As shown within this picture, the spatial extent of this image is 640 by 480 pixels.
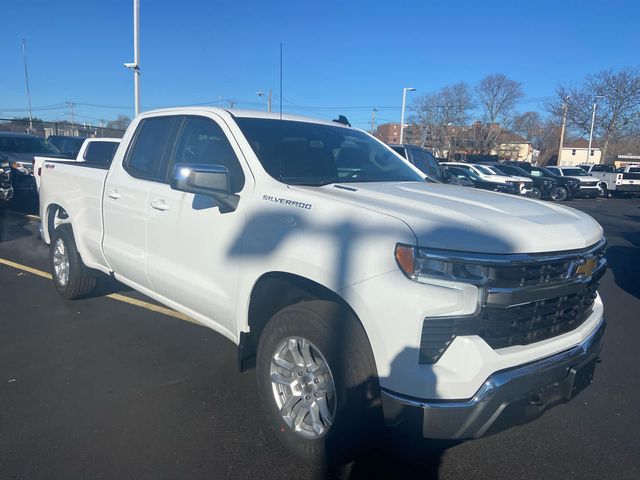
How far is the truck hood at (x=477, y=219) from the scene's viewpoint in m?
2.39

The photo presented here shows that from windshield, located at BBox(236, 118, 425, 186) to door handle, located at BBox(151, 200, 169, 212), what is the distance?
83cm

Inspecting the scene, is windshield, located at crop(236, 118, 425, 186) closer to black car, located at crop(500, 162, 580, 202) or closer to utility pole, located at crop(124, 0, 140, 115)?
utility pole, located at crop(124, 0, 140, 115)

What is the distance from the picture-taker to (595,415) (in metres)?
3.57

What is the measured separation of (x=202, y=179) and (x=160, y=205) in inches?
37.4

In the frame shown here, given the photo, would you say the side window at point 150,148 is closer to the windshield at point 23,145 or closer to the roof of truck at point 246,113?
the roof of truck at point 246,113

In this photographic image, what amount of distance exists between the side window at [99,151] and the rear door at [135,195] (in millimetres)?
6249

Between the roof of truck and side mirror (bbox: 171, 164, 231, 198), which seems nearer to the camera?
side mirror (bbox: 171, 164, 231, 198)

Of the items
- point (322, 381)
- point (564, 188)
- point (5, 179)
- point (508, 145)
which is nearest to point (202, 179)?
point (322, 381)

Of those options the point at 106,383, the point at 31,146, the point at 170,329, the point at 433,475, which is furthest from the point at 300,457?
the point at 31,146

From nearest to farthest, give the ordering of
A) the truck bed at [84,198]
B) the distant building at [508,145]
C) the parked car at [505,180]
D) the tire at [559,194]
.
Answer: the truck bed at [84,198]
the parked car at [505,180]
the tire at [559,194]
the distant building at [508,145]

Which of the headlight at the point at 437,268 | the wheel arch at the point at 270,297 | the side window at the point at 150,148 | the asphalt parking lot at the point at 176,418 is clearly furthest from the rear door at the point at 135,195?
the headlight at the point at 437,268

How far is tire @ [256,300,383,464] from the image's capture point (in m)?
2.49

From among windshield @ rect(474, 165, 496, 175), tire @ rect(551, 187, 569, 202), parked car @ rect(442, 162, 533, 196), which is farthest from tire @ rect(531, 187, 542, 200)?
windshield @ rect(474, 165, 496, 175)

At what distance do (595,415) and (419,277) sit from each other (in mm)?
2171
